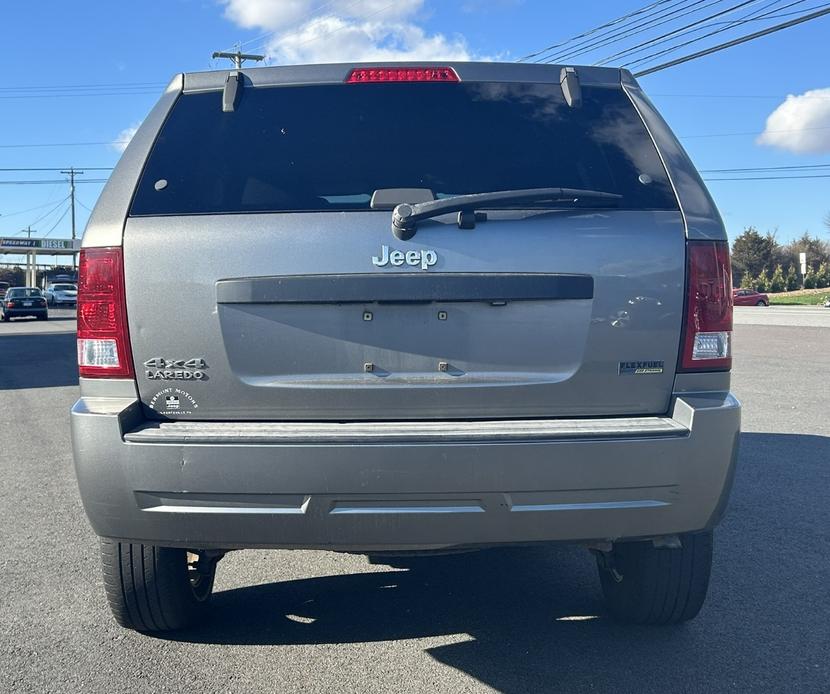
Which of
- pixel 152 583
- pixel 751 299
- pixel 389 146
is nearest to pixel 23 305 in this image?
pixel 152 583

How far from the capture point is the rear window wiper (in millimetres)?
2773

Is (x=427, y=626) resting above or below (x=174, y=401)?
below

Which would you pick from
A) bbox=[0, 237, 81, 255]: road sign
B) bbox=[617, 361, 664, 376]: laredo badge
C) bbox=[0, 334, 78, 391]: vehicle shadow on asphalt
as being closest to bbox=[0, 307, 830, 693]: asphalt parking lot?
bbox=[617, 361, 664, 376]: laredo badge

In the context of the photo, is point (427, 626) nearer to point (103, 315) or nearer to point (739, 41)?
point (103, 315)

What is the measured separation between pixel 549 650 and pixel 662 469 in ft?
3.65

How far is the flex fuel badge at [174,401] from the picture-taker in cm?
283

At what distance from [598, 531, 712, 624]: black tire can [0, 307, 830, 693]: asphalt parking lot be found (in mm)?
133

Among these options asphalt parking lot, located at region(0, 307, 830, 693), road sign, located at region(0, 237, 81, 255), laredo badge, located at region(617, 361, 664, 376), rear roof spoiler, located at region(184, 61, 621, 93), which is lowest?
asphalt parking lot, located at region(0, 307, 830, 693)

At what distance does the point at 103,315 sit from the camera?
287 centimetres

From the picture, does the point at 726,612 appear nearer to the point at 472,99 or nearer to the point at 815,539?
the point at 815,539

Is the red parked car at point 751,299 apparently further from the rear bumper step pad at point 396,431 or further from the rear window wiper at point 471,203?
the rear bumper step pad at point 396,431

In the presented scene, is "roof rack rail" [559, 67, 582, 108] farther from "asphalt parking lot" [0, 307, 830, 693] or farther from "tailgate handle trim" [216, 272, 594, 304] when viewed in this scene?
"asphalt parking lot" [0, 307, 830, 693]

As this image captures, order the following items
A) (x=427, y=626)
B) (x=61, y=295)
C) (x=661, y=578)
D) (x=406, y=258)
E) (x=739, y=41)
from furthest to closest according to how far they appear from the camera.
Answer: (x=61, y=295), (x=739, y=41), (x=427, y=626), (x=661, y=578), (x=406, y=258)

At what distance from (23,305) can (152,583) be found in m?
42.4
